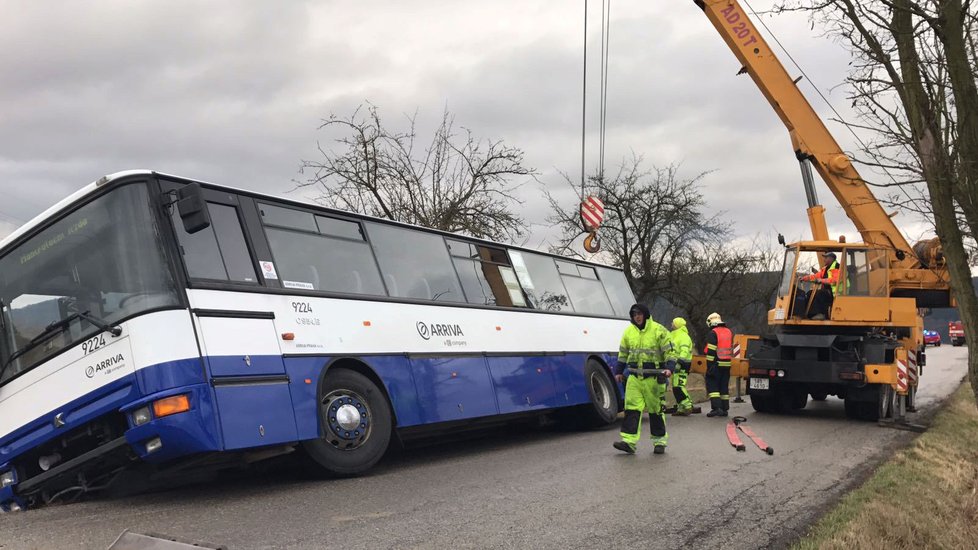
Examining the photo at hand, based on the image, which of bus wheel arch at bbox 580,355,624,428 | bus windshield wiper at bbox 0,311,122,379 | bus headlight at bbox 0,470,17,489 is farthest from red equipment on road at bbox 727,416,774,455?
bus headlight at bbox 0,470,17,489

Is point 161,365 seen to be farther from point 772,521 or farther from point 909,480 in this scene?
point 909,480

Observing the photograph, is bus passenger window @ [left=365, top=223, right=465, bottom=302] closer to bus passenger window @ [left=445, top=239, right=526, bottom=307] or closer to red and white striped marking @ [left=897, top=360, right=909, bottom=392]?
bus passenger window @ [left=445, top=239, right=526, bottom=307]

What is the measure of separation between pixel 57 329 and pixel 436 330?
3863mm

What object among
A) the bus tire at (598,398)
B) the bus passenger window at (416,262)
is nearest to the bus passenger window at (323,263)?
the bus passenger window at (416,262)

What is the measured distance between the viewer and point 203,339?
6527mm

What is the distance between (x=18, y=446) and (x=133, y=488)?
116 centimetres

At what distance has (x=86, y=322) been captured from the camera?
6.75 metres

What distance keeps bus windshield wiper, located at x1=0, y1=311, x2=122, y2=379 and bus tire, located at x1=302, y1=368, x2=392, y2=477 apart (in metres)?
1.86

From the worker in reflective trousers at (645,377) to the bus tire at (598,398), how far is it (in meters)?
3.01

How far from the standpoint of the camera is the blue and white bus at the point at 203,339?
641 centimetres

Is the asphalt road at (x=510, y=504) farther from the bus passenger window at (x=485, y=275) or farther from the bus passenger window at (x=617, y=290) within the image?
the bus passenger window at (x=617, y=290)

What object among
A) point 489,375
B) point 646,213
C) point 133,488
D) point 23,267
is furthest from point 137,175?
point 646,213

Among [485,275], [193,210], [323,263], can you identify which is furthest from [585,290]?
[193,210]

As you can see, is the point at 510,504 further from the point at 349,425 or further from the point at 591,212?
the point at 591,212
